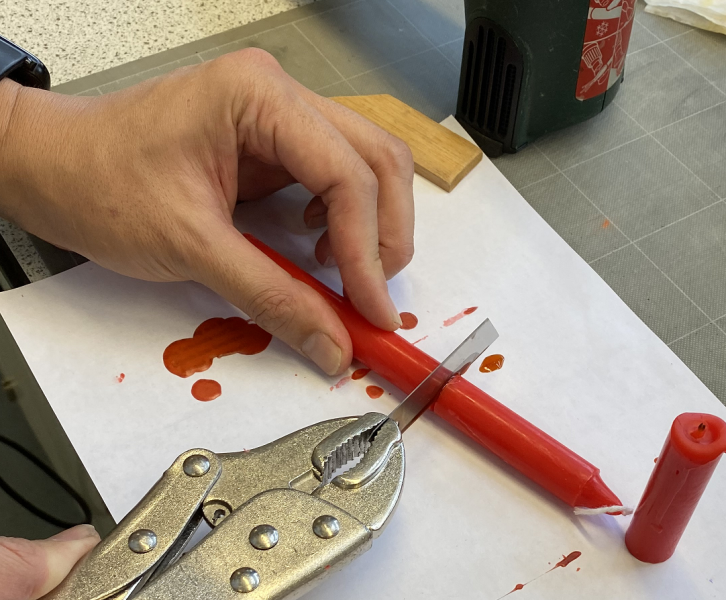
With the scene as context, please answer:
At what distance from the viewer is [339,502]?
51 centimetres

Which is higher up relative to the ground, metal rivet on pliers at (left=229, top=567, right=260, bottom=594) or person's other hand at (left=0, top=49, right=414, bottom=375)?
person's other hand at (left=0, top=49, right=414, bottom=375)

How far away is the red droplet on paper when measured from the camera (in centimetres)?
57

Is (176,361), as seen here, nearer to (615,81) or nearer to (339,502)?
(339,502)

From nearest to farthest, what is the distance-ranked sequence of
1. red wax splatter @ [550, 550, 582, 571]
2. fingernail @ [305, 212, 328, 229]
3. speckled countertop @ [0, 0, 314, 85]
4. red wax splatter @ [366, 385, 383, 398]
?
red wax splatter @ [550, 550, 582, 571], red wax splatter @ [366, 385, 383, 398], fingernail @ [305, 212, 328, 229], speckled countertop @ [0, 0, 314, 85]

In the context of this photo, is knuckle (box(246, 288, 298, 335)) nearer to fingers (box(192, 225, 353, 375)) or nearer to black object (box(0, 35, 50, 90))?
fingers (box(192, 225, 353, 375))

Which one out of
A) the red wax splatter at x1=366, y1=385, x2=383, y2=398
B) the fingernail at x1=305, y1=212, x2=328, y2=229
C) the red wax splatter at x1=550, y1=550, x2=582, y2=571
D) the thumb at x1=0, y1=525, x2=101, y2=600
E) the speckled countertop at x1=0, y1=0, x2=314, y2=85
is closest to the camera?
the thumb at x1=0, y1=525, x2=101, y2=600

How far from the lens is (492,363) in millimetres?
684

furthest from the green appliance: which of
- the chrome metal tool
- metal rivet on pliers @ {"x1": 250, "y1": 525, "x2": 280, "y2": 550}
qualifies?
metal rivet on pliers @ {"x1": 250, "y1": 525, "x2": 280, "y2": 550}

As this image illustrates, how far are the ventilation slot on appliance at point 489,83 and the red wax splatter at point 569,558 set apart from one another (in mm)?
487

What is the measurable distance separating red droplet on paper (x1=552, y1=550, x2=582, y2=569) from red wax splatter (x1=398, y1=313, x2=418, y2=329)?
0.26 metres

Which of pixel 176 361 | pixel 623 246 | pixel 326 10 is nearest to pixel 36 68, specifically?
pixel 176 361

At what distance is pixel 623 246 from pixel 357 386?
0.34m

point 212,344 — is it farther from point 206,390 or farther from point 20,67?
point 20,67

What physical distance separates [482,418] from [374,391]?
11 cm
